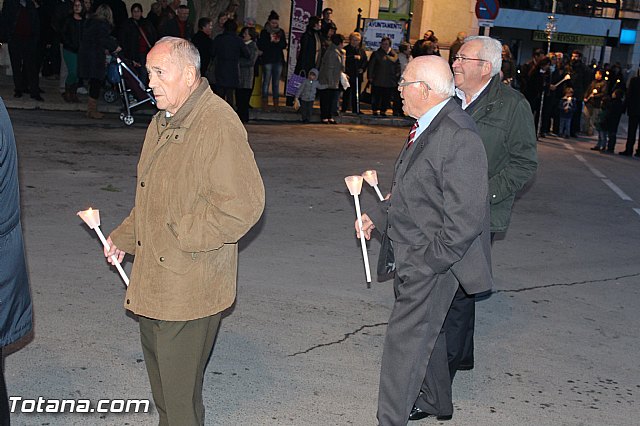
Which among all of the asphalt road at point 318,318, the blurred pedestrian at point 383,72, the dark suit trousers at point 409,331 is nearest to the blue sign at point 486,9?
the blurred pedestrian at point 383,72

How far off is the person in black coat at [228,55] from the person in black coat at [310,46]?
90.2 inches

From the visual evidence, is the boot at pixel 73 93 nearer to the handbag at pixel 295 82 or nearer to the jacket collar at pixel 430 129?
the handbag at pixel 295 82

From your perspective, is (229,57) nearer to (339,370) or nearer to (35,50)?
(35,50)

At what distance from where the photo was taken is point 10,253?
3.83 metres

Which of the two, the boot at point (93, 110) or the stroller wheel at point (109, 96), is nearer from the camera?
the boot at point (93, 110)

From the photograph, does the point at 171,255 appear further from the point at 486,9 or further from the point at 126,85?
the point at 486,9

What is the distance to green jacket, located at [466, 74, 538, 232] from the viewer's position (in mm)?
5715

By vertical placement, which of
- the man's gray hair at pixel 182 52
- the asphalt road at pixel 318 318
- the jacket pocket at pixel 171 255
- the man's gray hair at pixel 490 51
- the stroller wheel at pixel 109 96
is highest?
the man's gray hair at pixel 490 51

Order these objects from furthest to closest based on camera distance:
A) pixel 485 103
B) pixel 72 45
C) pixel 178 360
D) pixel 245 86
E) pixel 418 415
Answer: pixel 245 86 < pixel 72 45 < pixel 485 103 < pixel 418 415 < pixel 178 360

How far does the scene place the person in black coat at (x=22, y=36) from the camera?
1641 centimetres

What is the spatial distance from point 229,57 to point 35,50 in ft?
11.5

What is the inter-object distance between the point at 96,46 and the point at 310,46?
5.24 meters

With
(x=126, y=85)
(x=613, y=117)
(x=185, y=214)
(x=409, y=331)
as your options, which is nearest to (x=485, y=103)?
(x=409, y=331)

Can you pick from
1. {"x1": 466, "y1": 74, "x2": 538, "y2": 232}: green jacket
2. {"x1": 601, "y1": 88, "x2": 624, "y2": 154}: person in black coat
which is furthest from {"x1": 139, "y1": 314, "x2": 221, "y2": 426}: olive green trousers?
{"x1": 601, "y1": 88, "x2": 624, "y2": 154}: person in black coat
